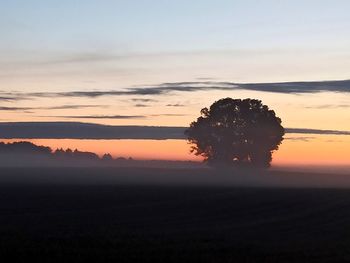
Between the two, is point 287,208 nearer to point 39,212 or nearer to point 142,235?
point 39,212

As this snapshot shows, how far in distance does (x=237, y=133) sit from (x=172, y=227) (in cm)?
6528

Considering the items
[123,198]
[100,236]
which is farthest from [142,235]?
[123,198]

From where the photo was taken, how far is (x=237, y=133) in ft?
316

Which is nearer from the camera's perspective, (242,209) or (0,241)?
(0,241)

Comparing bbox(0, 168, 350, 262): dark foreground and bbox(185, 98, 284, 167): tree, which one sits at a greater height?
bbox(185, 98, 284, 167): tree

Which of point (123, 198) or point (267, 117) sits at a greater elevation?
point (267, 117)

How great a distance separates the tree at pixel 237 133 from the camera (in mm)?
95812

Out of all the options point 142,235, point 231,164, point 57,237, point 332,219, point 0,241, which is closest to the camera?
point 0,241

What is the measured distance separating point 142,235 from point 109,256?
19.7ft

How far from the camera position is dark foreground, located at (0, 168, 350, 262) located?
22.3 metres

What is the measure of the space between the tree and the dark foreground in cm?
4220

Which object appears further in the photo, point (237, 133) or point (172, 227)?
point (237, 133)

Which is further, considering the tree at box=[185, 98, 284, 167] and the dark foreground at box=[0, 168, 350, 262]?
the tree at box=[185, 98, 284, 167]

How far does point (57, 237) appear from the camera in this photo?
25.8 m
